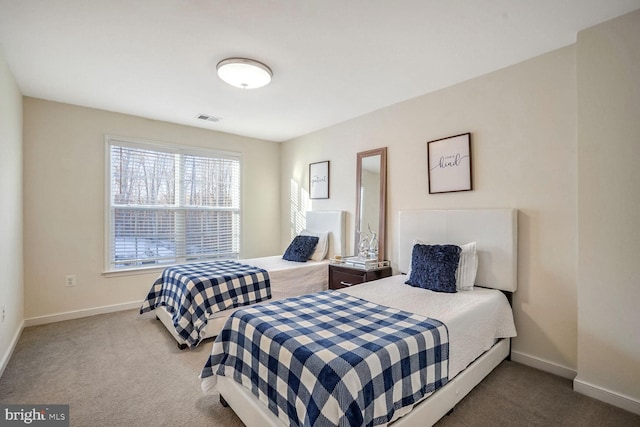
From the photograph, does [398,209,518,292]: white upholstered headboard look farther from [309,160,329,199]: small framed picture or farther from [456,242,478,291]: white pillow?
[309,160,329,199]: small framed picture

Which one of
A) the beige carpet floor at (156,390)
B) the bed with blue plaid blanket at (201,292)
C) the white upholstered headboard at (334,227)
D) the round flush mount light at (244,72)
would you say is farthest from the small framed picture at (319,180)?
the beige carpet floor at (156,390)

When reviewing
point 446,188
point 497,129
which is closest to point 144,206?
point 446,188

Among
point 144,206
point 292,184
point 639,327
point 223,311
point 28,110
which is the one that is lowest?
point 223,311

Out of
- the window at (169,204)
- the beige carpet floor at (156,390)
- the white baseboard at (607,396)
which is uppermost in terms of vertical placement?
the window at (169,204)

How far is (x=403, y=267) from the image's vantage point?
10.5ft

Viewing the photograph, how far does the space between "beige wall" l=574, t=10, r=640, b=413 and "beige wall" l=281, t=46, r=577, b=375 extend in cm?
19

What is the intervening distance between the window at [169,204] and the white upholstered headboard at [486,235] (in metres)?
3.03

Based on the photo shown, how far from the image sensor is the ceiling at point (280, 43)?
188 centimetres

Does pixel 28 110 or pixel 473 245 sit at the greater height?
pixel 28 110

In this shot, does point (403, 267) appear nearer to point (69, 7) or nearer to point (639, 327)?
point (639, 327)

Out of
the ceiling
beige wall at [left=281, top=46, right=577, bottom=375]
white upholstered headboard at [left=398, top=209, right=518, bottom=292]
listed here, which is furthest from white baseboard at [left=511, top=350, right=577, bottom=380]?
the ceiling

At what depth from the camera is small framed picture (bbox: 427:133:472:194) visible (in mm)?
2844

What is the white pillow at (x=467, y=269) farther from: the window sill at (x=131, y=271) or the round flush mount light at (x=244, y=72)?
the window sill at (x=131, y=271)

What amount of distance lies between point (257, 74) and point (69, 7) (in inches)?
48.9
